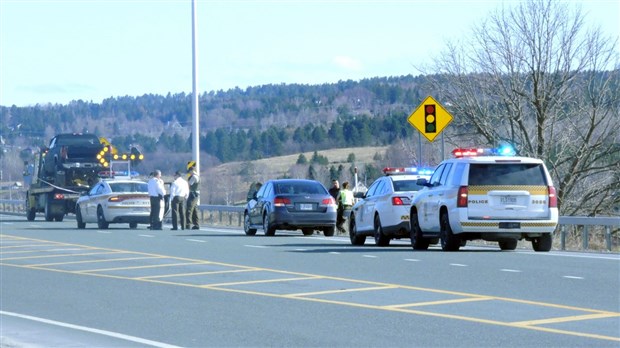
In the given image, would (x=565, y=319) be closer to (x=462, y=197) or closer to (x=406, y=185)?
(x=462, y=197)

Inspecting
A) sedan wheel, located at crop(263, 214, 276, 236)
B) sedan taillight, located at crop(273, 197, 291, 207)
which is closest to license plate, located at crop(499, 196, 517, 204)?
sedan taillight, located at crop(273, 197, 291, 207)

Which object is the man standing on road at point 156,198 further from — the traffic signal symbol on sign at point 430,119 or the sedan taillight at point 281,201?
the traffic signal symbol on sign at point 430,119

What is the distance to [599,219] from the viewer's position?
25375 millimetres

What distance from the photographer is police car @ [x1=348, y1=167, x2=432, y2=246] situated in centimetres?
2592

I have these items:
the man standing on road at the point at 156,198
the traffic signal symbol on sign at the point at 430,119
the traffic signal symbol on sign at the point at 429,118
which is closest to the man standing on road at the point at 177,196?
the man standing on road at the point at 156,198

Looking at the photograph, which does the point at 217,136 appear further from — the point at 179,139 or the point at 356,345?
the point at 356,345

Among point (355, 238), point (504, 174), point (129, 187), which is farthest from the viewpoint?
point (129, 187)

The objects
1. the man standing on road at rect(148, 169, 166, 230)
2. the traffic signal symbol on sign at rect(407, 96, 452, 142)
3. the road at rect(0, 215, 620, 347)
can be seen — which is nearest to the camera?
the road at rect(0, 215, 620, 347)

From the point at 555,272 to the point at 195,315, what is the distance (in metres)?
6.53

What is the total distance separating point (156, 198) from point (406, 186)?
12.7m

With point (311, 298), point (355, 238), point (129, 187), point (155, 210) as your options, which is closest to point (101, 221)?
point (129, 187)

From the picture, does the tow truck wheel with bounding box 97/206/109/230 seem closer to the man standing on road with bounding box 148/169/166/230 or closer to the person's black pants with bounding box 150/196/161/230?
the man standing on road with bounding box 148/169/166/230

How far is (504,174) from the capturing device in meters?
22.8

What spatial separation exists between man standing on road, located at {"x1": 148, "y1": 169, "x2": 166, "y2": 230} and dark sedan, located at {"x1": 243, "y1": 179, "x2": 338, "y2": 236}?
208 inches
